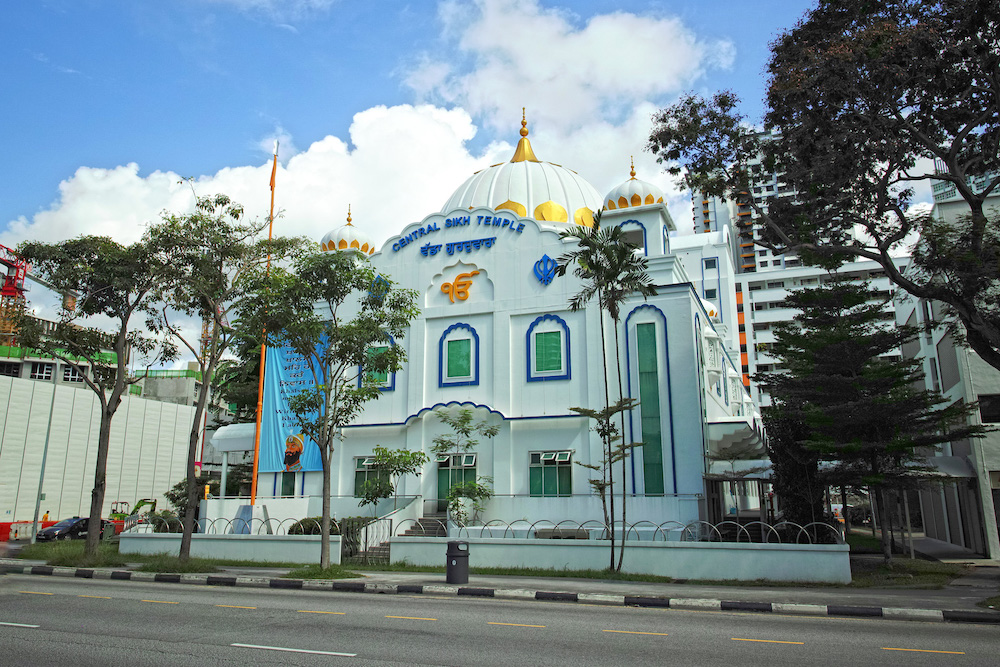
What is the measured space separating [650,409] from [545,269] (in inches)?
284

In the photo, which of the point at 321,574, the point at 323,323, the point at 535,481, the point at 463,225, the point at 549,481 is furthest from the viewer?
the point at 463,225

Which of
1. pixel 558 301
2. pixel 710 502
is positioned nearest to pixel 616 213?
pixel 558 301

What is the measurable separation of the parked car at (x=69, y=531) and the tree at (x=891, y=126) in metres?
37.8

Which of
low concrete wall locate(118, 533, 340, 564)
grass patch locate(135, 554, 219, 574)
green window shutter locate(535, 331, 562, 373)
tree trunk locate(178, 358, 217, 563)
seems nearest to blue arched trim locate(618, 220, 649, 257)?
green window shutter locate(535, 331, 562, 373)

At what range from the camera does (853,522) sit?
59.5 metres

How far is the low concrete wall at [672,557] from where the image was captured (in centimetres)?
1800

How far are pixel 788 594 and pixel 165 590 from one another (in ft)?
45.9

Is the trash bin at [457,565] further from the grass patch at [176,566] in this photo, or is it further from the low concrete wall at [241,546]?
the grass patch at [176,566]

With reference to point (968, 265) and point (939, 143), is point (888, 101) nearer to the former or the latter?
point (939, 143)

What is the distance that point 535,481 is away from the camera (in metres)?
28.2

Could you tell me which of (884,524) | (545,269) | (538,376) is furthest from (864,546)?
(545,269)

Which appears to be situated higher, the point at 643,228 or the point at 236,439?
the point at 643,228

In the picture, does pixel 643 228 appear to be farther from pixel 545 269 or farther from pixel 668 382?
pixel 668 382

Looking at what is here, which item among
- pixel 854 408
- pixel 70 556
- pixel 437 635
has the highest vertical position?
pixel 854 408
